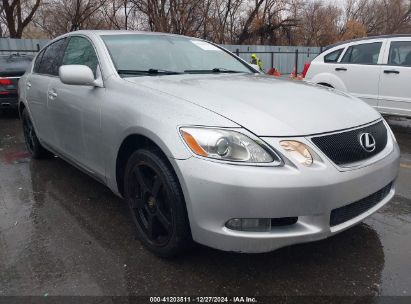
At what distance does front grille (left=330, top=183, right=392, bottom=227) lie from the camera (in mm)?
2352

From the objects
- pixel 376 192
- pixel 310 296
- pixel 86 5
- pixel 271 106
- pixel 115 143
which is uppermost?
pixel 86 5

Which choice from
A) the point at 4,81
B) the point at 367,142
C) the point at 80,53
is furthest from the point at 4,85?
the point at 367,142

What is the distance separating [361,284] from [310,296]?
0.36 m

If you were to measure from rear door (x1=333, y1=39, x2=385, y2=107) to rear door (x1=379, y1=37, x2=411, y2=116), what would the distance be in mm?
130

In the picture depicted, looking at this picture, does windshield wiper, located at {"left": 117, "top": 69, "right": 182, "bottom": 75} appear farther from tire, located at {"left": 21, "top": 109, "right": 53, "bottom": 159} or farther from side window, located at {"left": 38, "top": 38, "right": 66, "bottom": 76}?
tire, located at {"left": 21, "top": 109, "right": 53, "bottom": 159}

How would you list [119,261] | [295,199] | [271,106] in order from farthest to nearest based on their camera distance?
[119,261] → [271,106] → [295,199]

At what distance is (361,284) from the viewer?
2.44 metres

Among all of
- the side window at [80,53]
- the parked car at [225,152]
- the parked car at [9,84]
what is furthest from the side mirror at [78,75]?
the parked car at [9,84]

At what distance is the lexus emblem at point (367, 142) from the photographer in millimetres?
2506

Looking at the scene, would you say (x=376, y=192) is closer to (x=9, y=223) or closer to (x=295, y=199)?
(x=295, y=199)

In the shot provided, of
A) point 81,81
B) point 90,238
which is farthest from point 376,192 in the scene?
point 81,81

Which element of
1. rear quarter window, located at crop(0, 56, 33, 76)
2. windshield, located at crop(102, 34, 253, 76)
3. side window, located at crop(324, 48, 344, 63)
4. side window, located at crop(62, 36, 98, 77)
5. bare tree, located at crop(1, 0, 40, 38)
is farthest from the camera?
bare tree, located at crop(1, 0, 40, 38)

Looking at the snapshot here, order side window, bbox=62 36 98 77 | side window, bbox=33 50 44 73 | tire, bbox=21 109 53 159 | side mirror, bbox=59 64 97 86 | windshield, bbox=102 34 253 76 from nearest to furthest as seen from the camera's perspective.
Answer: side mirror, bbox=59 64 97 86 → windshield, bbox=102 34 253 76 → side window, bbox=62 36 98 77 → side window, bbox=33 50 44 73 → tire, bbox=21 109 53 159

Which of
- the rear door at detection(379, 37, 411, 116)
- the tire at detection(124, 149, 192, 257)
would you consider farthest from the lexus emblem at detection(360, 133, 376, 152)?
the rear door at detection(379, 37, 411, 116)
